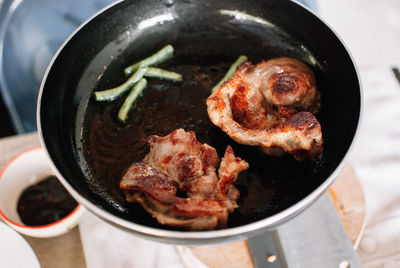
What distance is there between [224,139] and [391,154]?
60.3 inches

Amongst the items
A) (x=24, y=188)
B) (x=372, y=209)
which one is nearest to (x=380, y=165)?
(x=372, y=209)

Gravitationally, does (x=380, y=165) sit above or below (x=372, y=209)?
above

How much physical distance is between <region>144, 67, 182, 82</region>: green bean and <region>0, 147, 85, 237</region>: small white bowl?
830 mm

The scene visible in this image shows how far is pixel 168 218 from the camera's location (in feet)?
5.33

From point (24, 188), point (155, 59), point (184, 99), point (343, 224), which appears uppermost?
point (155, 59)

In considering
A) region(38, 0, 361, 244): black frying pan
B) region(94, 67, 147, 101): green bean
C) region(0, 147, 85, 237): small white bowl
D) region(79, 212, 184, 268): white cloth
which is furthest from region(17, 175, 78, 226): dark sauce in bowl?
region(94, 67, 147, 101): green bean

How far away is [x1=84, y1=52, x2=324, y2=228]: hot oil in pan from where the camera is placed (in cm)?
184

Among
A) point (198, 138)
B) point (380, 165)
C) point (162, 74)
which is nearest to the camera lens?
point (198, 138)

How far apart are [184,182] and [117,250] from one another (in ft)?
2.30

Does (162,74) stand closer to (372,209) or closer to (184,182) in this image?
(184,182)

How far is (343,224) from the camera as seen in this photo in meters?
2.16

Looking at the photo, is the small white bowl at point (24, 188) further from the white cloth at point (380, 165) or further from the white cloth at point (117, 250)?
the white cloth at point (380, 165)

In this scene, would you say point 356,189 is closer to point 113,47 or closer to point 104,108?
point 104,108

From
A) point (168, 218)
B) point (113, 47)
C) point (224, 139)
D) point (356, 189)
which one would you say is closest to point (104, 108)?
point (113, 47)
